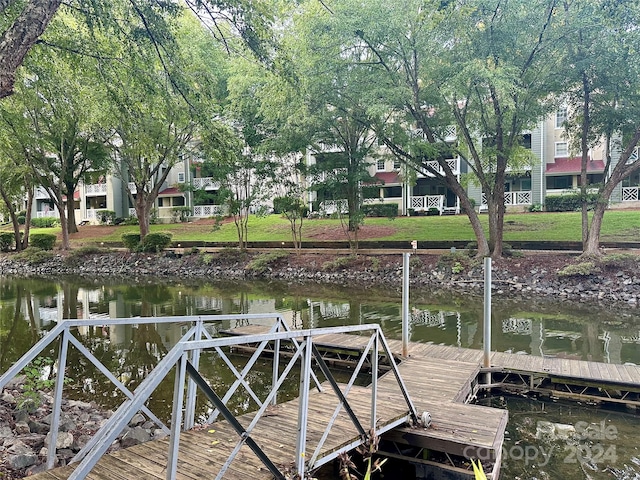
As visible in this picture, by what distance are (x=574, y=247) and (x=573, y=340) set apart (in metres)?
12.0

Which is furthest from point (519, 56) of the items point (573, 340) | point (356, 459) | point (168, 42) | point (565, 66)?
point (356, 459)

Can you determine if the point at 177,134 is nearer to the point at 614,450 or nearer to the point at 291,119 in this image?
the point at 291,119

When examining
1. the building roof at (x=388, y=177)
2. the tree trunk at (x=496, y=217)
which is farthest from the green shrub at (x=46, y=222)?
the tree trunk at (x=496, y=217)

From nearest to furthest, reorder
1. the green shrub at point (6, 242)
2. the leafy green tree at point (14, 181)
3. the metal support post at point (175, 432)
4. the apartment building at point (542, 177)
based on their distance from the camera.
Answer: the metal support post at point (175, 432)
the leafy green tree at point (14, 181)
the apartment building at point (542, 177)
the green shrub at point (6, 242)

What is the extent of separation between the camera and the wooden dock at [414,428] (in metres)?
3.98

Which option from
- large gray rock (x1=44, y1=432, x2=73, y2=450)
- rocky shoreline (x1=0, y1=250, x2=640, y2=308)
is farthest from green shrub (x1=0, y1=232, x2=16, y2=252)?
large gray rock (x1=44, y1=432, x2=73, y2=450)

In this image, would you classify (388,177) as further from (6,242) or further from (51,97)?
(51,97)

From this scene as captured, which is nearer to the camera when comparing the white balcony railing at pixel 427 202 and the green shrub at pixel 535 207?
the green shrub at pixel 535 207

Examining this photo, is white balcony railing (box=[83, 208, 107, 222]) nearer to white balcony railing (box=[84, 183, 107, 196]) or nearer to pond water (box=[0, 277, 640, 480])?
white balcony railing (box=[84, 183, 107, 196])

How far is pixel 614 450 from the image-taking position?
621 cm

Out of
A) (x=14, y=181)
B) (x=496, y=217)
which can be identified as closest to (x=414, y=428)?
(x=496, y=217)

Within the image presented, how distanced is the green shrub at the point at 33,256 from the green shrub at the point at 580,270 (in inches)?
1206

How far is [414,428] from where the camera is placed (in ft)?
18.7

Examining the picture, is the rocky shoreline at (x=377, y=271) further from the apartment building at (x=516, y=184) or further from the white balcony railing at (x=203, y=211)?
the white balcony railing at (x=203, y=211)
